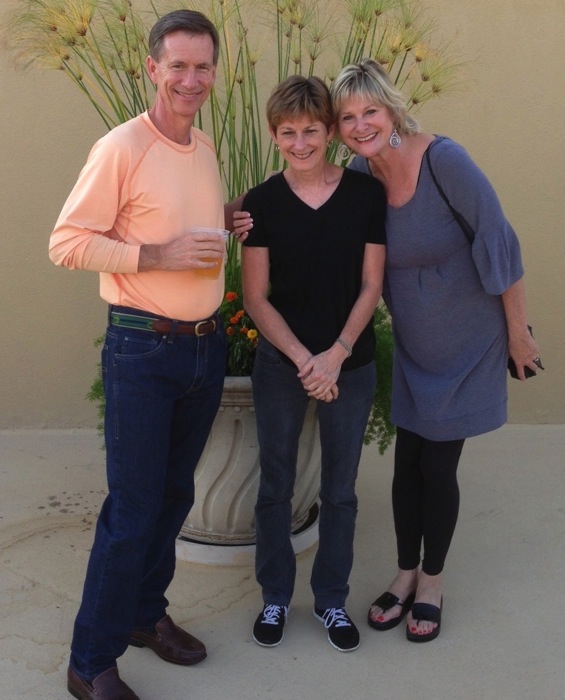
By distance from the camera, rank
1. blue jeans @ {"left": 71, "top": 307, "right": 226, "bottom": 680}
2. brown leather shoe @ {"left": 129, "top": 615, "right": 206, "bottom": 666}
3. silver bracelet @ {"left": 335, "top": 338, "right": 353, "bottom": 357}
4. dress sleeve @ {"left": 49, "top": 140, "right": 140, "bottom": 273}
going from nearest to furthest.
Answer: dress sleeve @ {"left": 49, "top": 140, "right": 140, "bottom": 273} → blue jeans @ {"left": 71, "top": 307, "right": 226, "bottom": 680} → silver bracelet @ {"left": 335, "top": 338, "right": 353, "bottom": 357} → brown leather shoe @ {"left": 129, "top": 615, "right": 206, "bottom": 666}

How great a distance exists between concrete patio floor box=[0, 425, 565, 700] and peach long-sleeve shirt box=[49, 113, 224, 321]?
99 centimetres

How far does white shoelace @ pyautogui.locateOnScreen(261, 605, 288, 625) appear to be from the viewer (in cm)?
254

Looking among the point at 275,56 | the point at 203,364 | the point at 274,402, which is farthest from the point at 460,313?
the point at 275,56

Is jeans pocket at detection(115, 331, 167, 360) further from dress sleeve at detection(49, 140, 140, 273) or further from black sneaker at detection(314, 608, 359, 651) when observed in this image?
black sneaker at detection(314, 608, 359, 651)

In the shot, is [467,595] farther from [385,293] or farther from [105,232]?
[105,232]

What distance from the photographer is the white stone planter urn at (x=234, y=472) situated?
9.18ft

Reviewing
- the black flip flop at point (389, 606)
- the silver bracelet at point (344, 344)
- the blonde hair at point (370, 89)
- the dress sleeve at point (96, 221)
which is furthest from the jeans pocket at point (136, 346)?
the black flip flop at point (389, 606)

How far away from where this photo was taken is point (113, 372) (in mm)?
2088

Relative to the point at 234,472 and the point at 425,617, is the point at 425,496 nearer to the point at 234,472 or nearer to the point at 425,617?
the point at 425,617

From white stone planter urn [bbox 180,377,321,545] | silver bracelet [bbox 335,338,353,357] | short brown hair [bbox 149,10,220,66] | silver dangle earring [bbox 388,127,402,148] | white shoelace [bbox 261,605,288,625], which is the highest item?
short brown hair [bbox 149,10,220,66]

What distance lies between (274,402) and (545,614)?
1070 millimetres

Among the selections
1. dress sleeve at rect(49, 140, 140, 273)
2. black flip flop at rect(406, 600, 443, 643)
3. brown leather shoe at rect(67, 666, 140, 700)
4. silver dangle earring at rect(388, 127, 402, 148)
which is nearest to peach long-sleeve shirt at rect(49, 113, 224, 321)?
dress sleeve at rect(49, 140, 140, 273)

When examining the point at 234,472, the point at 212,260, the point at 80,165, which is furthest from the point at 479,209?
the point at 80,165

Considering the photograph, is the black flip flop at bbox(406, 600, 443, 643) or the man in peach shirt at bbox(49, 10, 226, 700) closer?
the man in peach shirt at bbox(49, 10, 226, 700)
